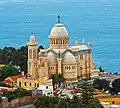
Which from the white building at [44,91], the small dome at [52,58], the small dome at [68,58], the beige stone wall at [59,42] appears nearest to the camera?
the white building at [44,91]

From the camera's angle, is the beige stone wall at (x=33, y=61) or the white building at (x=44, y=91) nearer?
Result: the white building at (x=44, y=91)

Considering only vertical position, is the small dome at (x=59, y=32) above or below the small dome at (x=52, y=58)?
above

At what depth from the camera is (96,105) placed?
82.6 ft

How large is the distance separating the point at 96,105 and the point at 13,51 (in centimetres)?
2373

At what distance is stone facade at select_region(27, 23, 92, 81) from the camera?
3909cm

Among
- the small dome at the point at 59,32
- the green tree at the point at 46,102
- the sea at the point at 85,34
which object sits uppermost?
the sea at the point at 85,34

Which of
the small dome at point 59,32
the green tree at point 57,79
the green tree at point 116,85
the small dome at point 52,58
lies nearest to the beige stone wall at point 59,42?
the small dome at point 59,32

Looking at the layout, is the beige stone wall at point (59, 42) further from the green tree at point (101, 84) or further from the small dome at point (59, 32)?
the green tree at point (101, 84)

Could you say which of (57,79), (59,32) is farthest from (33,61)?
(59,32)

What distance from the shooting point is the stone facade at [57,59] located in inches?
1539

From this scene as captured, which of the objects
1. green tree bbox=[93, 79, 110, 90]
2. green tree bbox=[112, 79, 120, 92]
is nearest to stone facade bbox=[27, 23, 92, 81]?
green tree bbox=[93, 79, 110, 90]

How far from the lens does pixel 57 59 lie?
39500mm

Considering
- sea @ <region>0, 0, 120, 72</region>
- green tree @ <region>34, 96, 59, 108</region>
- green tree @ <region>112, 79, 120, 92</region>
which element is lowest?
green tree @ <region>34, 96, 59, 108</region>

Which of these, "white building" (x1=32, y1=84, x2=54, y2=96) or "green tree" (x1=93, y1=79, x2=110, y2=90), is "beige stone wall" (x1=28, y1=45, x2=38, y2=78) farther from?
"white building" (x1=32, y1=84, x2=54, y2=96)
